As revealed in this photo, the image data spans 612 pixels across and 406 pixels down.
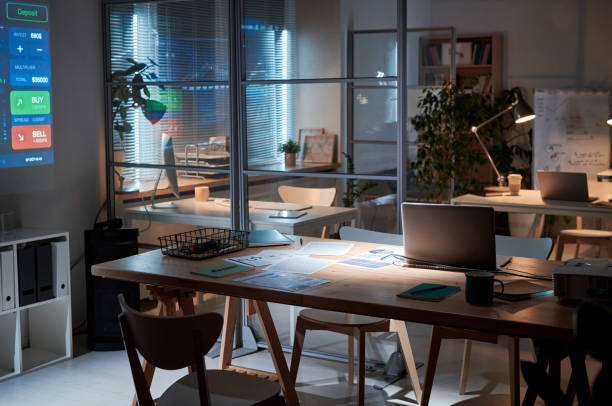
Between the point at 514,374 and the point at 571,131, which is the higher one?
the point at 571,131

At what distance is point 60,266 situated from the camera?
454 centimetres

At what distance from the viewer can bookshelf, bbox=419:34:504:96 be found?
8352 millimetres

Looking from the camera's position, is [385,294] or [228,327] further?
[228,327]

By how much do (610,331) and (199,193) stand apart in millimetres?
3765

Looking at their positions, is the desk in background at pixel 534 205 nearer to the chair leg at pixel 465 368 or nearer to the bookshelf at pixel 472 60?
the chair leg at pixel 465 368

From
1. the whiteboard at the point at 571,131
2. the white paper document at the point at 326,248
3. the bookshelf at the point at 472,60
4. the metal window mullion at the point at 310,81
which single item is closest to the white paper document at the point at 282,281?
the white paper document at the point at 326,248

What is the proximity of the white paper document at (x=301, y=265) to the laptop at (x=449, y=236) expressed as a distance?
14.9 inches

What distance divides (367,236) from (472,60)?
4.90 metres

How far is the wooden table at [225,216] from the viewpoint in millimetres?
4461

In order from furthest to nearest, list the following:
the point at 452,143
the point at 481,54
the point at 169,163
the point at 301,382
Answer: the point at 481,54 < the point at 452,143 < the point at 169,163 < the point at 301,382

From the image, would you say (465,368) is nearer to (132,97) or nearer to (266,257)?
(266,257)

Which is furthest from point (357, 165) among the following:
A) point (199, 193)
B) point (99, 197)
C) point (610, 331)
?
point (610, 331)

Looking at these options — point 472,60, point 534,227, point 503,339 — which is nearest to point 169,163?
point 503,339

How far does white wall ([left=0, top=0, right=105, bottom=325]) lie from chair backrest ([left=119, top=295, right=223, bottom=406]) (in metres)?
2.66
